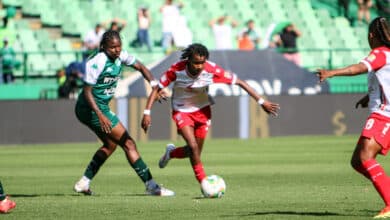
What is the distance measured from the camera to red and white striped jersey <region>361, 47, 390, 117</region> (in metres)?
11.4

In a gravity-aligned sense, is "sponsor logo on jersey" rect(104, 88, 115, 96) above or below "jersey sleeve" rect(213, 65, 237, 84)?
below

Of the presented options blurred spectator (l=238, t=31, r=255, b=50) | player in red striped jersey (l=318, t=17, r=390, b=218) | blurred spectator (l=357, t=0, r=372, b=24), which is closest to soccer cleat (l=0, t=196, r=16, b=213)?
player in red striped jersey (l=318, t=17, r=390, b=218)

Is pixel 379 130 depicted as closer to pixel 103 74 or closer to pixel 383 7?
pixel 103 74

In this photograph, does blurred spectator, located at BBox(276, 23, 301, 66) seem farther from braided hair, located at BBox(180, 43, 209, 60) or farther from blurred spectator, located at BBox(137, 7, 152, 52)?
A: braided hair, located at BBox(180, 43, 209, 60)

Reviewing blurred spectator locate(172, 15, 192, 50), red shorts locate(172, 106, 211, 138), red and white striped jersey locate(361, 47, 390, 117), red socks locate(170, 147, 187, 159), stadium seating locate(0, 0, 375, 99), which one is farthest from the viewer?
blurred spectator locate(172, 15, 192, 50)

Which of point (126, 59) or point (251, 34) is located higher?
point (126, 59)

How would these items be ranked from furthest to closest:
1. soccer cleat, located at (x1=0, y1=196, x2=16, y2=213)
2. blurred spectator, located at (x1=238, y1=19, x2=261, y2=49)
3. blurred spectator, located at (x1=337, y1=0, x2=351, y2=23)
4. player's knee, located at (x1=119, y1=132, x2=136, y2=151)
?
blurred spectator, located at (x1=337, y1=0, x2=351, y2=23) < blurred spectator, located at (x1=238, y1=19, x2=261, y2=49) < player's knee, located at (x1=119, y1=132, x2=136, y2=151) < soccer cleat, located at (x1=0, y1=196, x2=16, y2=213)

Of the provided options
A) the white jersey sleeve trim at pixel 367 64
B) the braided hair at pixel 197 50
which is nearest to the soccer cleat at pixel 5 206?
the braided hair at pixel 197 50

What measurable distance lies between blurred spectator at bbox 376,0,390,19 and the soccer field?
485 inches

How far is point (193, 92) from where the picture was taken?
1544cm

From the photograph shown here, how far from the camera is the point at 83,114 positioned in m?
15.1

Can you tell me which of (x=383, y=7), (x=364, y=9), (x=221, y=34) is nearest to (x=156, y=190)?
(x=221, y=34)

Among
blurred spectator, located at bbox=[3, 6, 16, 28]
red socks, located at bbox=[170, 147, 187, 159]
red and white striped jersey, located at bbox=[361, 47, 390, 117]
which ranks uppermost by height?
red and white striped jersey, located at bbox=[361, 47, 390, 117]

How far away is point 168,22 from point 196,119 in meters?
16.7
